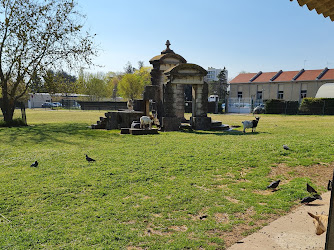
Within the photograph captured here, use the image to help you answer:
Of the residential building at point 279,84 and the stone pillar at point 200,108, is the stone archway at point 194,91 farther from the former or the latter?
the residential building at point 279,84

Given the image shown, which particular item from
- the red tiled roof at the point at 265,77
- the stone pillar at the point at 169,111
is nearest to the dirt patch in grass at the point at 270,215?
the stone pillar at the point at 169,111

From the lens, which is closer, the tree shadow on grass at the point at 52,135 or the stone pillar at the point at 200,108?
the tree shadow on grass at the point at 52,135

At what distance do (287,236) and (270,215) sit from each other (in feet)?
2.68

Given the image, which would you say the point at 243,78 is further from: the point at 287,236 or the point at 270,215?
the point at 287,236

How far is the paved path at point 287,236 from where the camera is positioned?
3539 millimetres

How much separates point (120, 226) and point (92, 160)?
14.4ft

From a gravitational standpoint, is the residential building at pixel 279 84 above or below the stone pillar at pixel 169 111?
above

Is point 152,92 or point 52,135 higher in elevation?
point 152,92

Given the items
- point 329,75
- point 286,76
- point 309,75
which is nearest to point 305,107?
point 329,75

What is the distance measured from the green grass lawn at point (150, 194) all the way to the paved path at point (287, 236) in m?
0.22

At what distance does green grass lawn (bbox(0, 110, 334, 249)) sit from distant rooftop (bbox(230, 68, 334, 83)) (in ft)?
142

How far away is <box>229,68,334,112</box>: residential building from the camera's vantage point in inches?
1825

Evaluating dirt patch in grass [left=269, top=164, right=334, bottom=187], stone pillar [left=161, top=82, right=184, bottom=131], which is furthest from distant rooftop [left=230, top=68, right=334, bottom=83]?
dirt patch in grass [left=269, top=164, right=334, bottom=187]

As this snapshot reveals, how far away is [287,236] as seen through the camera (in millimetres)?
3785
